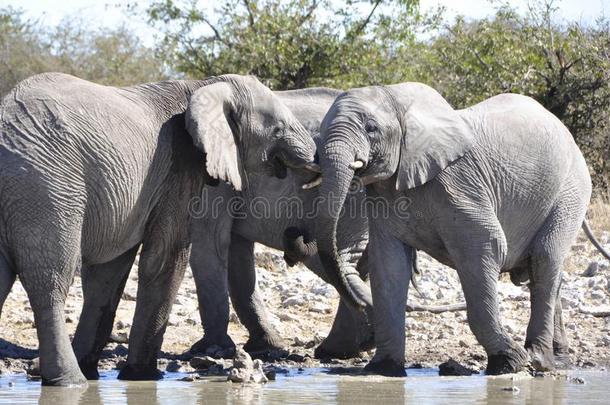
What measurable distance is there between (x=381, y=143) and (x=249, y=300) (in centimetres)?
225

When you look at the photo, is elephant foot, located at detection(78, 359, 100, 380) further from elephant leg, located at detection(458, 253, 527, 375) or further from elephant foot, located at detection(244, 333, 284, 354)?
elephant leg, located at detection(458, 253, 527, 375)

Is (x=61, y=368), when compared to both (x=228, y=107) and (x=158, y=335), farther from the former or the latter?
(x=228, y=107)

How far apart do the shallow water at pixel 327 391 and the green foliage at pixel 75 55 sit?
54.6ft

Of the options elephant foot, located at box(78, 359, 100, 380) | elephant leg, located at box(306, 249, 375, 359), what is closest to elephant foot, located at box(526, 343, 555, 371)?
elephant leg, located at box(306, 249, 375, 359)

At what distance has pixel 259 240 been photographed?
1084cm

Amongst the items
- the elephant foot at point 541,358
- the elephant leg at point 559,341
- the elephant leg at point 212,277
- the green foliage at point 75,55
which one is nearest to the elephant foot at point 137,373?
the elephant leg at point 212,277

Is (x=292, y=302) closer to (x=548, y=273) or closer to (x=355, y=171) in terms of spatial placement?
(x=548, y=273)

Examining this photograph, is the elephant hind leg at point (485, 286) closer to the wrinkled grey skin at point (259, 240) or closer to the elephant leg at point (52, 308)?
the wrinkled grey skin at point (259, 240)

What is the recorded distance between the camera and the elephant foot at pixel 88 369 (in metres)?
8.82

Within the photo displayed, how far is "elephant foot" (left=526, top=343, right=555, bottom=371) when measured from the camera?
955 centimetres

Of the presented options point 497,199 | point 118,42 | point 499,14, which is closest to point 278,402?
point 497,199

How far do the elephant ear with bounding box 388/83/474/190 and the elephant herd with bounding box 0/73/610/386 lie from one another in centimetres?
1

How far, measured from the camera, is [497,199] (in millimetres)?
9562

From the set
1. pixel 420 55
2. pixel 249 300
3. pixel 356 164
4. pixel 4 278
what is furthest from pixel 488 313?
pixel 420 55
